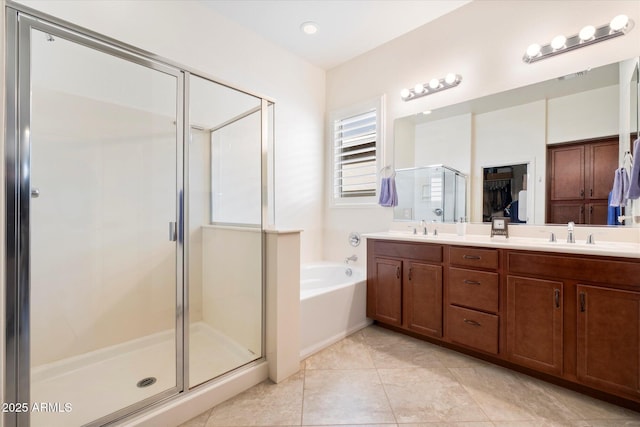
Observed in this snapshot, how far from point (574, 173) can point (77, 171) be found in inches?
135

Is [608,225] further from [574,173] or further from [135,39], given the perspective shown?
[135,39]

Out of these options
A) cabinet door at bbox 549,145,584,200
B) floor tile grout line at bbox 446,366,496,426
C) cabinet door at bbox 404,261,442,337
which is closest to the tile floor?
floor tile grout line at bbox 446,366,496,426

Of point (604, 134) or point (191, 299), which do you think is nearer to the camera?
point (191, 299)

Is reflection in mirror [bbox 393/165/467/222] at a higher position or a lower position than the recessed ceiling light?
lower

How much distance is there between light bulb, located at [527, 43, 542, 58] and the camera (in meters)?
2.05

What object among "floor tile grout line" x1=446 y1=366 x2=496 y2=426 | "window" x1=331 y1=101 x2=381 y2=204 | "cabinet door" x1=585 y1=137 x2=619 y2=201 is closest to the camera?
"floor tile grout line" x1=446 y1=366 x2=496 y2=426

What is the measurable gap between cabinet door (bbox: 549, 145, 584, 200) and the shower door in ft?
8.42

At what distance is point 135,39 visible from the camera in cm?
207

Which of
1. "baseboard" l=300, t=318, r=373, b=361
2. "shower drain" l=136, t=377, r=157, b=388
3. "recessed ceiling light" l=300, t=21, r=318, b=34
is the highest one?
"recessed ceiling light" l=300, t=21, r=318, b=34

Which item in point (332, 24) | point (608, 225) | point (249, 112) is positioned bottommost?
point (608, 225)

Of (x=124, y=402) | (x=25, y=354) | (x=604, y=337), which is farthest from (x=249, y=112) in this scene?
(x=604, y=337)

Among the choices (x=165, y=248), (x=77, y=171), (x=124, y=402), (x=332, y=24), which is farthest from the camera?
(x=332, y=24)

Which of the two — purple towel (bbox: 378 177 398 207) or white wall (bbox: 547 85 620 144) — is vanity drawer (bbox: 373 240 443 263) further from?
white wall (bbox: 547 85 620 144)

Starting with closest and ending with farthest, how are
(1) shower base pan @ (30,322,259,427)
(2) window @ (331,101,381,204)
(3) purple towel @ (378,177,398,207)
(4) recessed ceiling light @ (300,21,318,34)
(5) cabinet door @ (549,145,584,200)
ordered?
(1) shower base pan @ (30,322,259,427) → (5) cabinet door @ (549,145,584,200) → (4) recessed ceiling light @ (300,21,318,34) → (3) purple towel @ (378,177,398,207) → (2) window @ (331,101,381,204)
